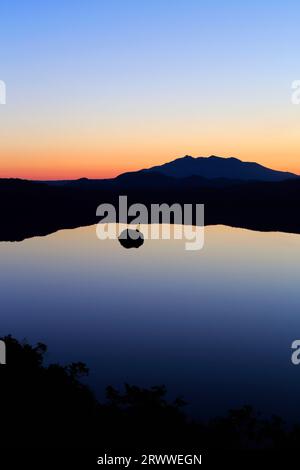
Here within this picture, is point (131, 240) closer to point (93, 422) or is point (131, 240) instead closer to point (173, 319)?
point (173, 319)

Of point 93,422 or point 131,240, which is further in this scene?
point 131,240

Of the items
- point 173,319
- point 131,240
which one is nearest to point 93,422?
point 173,319

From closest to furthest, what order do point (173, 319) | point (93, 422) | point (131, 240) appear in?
point (93, 422) < point (173, 319) < point (131, 240)

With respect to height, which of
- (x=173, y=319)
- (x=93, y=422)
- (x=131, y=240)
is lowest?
(x=93, y=422)

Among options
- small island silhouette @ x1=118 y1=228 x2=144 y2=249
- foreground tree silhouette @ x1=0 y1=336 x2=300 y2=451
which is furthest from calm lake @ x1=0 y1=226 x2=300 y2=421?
small island silhouette @ x1=118 y1=228 x2=144 y2=249

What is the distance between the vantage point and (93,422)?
1038 cm

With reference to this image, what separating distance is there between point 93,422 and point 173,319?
639 inches

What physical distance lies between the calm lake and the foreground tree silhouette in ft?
16.5

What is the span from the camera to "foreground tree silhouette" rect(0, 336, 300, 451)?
9828mm

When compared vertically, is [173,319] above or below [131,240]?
below

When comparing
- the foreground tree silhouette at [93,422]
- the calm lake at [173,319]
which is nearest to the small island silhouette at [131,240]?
the calm lake at [173,319]

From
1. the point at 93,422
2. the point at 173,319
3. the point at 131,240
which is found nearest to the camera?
the point at 93,422
